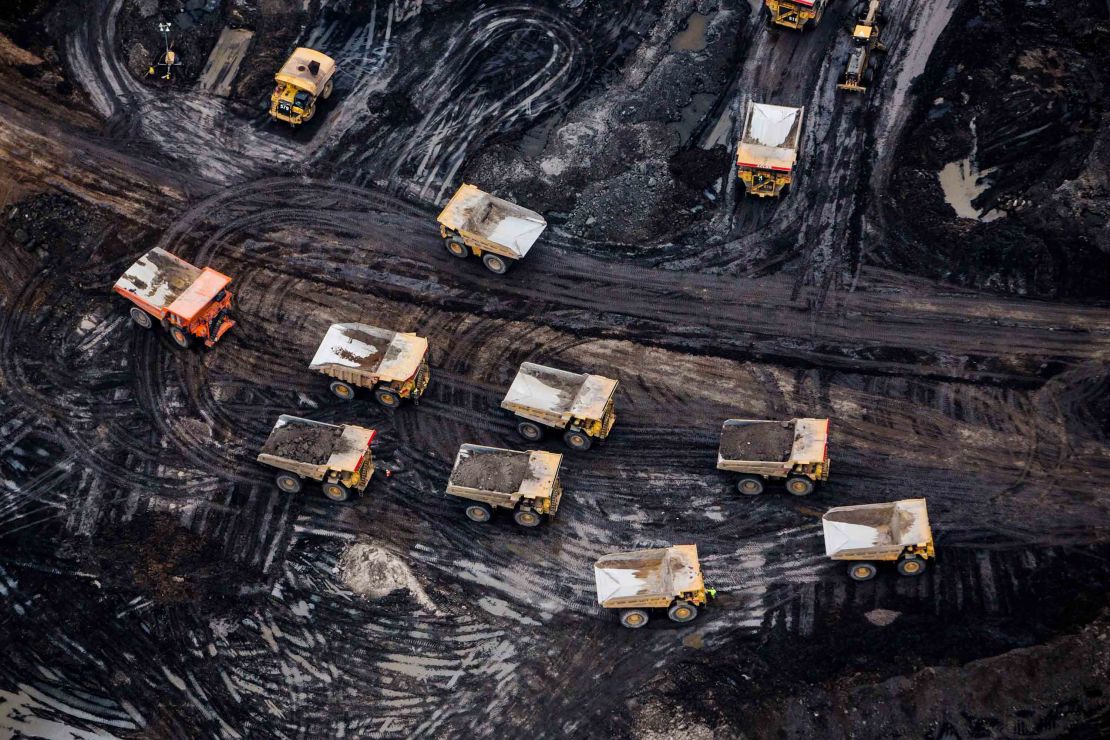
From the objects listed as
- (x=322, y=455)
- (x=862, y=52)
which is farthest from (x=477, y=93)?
(x=322, y=455)

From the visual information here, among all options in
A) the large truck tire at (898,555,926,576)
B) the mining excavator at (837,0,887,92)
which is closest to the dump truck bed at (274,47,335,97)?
the mining excavator at (837,0,887,92)

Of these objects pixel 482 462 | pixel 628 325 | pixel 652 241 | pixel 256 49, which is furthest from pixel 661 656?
pixel 256 49

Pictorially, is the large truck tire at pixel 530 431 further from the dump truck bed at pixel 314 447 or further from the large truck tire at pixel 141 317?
the large truck tire at pixel 141 317

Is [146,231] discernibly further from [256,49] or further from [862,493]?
[862,493]

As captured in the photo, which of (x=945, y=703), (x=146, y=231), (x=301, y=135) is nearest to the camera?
(x=945, y=703)

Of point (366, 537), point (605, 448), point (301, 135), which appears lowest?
point (366, 537)

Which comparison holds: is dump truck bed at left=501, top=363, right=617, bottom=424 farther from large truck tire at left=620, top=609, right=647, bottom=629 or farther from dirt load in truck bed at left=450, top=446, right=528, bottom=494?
large truck tire at left=620, top=609, right=647, bottom=629
